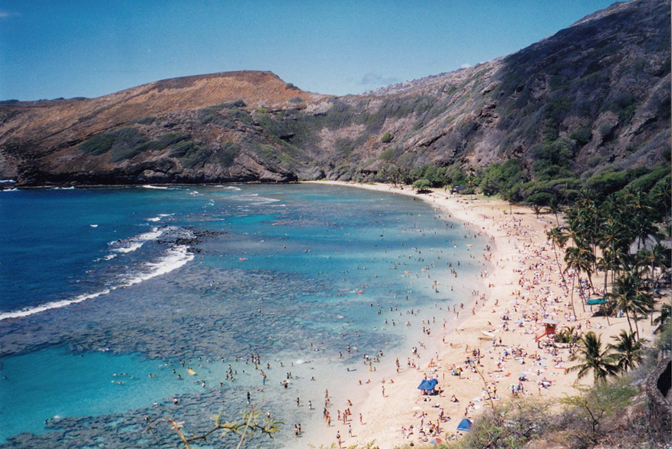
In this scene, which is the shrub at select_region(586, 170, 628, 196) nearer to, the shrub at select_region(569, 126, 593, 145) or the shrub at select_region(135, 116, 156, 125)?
the shrub at select_region(569, 126, 593, 145)

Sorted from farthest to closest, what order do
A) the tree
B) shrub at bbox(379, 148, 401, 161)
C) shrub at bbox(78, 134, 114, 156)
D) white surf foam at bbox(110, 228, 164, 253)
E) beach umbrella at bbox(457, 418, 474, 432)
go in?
shrub at bbox(78, 134, 114, 156) < shrub at bbox(379, 148, 401, 161) < the tree < white surf foam at bbox(110, 228, 164, 253) < beach umbrella at bbox(457, 418, 474, 432)

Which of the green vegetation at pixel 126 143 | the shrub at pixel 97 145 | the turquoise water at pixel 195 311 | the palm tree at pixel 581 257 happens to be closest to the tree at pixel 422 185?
the turquoise water at pixel 195 311

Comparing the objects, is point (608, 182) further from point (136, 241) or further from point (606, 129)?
point (136, 241)

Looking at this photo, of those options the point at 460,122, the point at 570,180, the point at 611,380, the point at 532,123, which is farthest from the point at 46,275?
the point at 460,122

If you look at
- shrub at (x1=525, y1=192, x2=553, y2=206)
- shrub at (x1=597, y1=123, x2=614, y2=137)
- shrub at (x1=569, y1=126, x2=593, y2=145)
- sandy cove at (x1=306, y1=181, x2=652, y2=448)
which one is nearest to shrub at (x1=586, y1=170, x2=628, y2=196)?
shrub at (x1=525, y1=192, x2=553, y2=206)

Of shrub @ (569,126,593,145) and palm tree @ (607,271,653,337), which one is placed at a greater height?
shrub @ (569,126,593,145)

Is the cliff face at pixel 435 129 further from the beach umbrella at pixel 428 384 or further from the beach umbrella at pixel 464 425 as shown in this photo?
the beach umbrella at pixel 464 425
